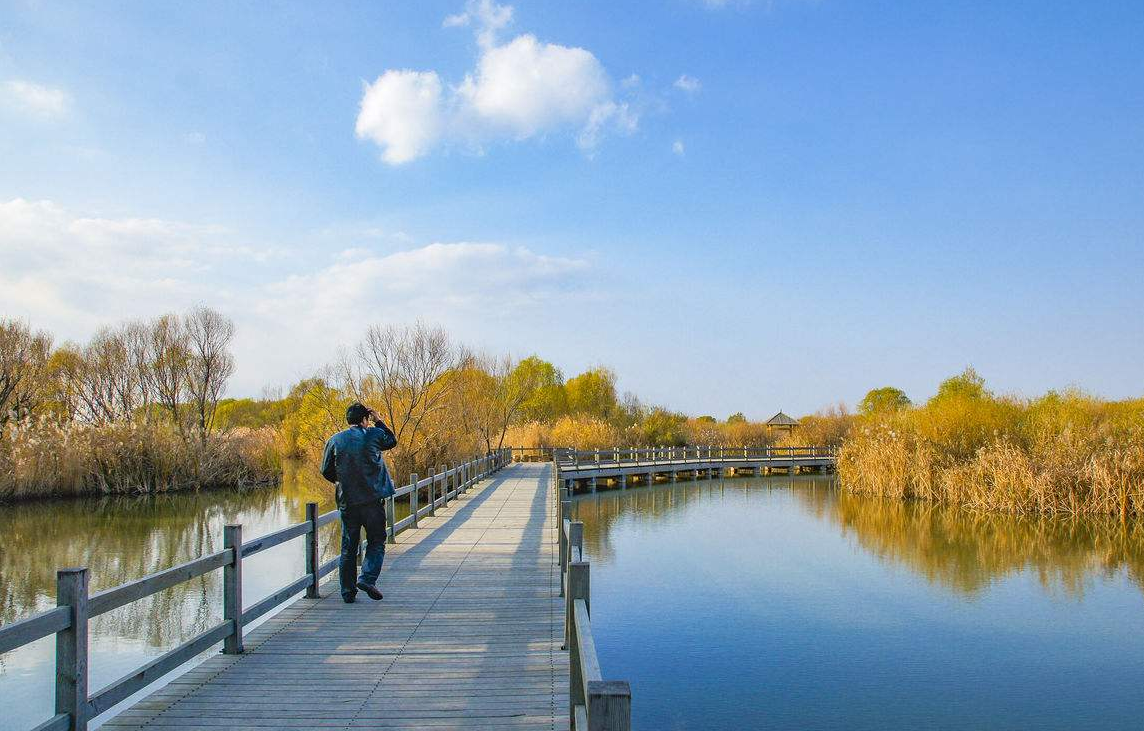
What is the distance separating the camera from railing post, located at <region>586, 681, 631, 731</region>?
7.95 ft

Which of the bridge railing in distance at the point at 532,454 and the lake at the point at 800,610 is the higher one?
the bridge railing in distance at the point at 532,454

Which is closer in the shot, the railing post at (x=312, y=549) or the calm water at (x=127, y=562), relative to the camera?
the railing post at (x=312, y=549)

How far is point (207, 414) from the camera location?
39.5 metres

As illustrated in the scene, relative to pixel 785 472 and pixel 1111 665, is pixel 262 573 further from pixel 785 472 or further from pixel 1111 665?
pixel 785 472

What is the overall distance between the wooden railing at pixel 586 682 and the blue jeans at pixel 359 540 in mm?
2028

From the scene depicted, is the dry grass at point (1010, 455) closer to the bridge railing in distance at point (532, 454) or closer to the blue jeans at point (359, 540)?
the bridge railing in distance at point (532, 454)

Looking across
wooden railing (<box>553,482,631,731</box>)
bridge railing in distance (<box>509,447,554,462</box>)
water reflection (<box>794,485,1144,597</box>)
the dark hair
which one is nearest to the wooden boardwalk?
wooden railing (<box>553,482,631,731</box>)

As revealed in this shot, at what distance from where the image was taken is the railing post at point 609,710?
2424 mm

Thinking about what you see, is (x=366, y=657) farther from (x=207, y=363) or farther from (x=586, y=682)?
(x=207, y=363)

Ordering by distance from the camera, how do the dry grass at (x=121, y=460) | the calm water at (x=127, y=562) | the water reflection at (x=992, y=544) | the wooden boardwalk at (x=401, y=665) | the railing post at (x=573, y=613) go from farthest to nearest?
the dry grass at (x=121, y=460) < the water reflection at (x=992, y=544) < the calm water at (x=127, y=562) < the wooden boardwalk at (x=401, y=665) < the railing post at (x=573, y=613)

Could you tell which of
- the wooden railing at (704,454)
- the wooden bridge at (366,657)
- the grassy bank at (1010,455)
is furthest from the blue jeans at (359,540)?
the wooden railing at (704,454)

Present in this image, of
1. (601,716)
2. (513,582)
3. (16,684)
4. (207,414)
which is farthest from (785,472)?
(601,716)

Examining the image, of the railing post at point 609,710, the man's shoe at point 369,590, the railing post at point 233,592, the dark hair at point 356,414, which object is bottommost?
the man's shoe at point 369,590

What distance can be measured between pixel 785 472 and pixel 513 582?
34.3m
